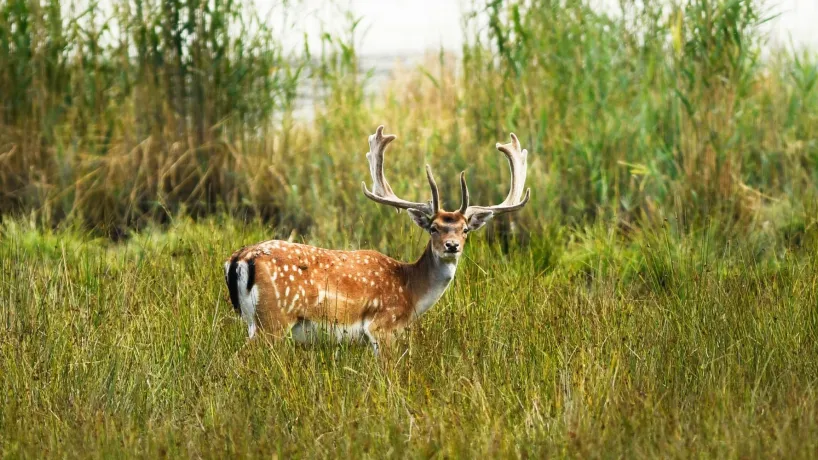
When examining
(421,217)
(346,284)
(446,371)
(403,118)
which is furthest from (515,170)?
(403,118)

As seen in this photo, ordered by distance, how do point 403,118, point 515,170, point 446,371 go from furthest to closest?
point 403,118
point 515,170
point 446,371

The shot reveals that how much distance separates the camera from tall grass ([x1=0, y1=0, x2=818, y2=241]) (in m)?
8.38

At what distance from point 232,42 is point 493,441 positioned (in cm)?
563

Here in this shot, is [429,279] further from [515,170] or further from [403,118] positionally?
[403,118]

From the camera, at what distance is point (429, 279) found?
605cm

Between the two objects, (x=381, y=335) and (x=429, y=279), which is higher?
(x=429, y=279)

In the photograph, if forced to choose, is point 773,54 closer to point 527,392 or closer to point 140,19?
point 140,19

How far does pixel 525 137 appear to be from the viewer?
28.5ft

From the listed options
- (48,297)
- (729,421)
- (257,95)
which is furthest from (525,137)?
(729,421)

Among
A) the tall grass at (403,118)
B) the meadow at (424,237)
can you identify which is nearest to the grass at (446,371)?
the meadow at (424,237)

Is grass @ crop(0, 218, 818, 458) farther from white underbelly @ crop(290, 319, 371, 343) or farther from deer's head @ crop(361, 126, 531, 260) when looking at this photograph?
deer's head @ crop(361, 126, 531, 260)

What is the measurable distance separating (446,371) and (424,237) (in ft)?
7.86

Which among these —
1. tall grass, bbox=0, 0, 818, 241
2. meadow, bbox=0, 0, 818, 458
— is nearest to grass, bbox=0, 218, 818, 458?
meadow, bbox=0, 0, 818, 458

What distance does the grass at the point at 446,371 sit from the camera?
14.8ft
